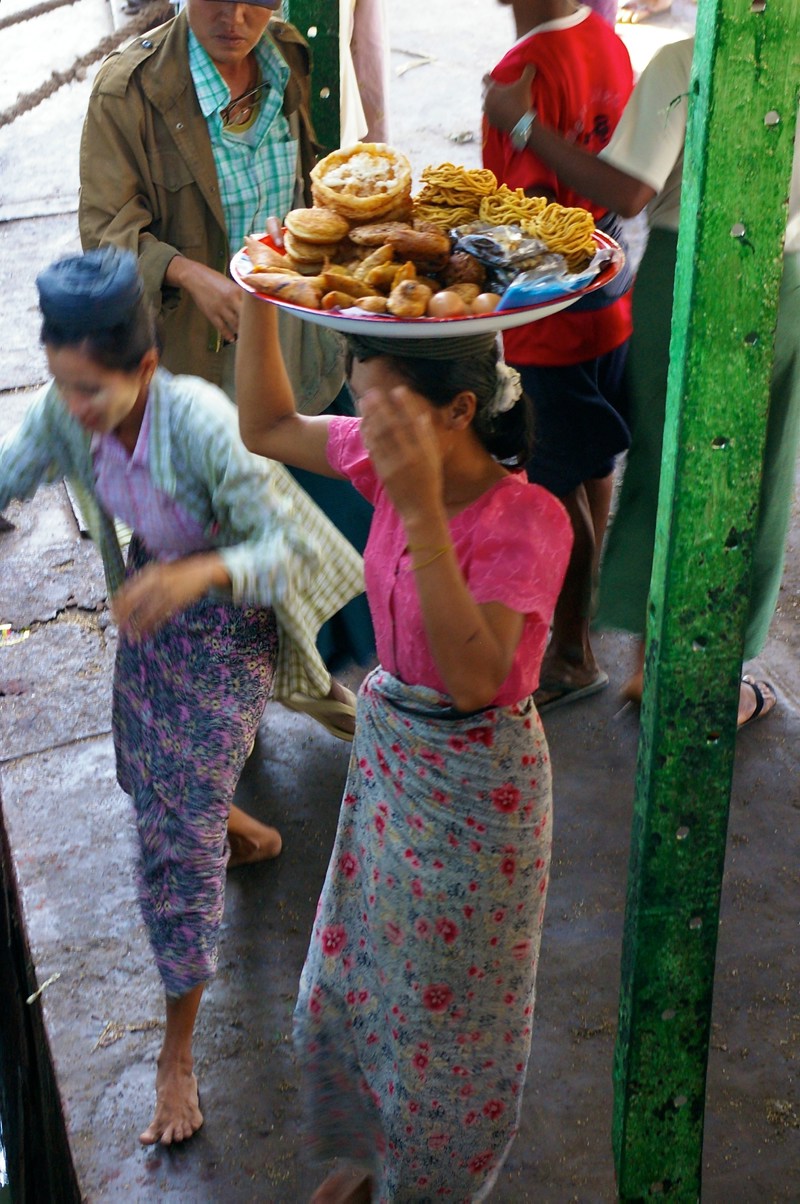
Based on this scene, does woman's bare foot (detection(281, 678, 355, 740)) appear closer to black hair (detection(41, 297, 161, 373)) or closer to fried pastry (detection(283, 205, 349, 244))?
black hair (detection(41, 297, 161, 373))

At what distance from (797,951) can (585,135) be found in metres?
2.08

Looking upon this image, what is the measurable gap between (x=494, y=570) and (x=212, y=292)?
58.9 inches

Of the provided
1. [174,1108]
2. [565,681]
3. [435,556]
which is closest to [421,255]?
[435,556]

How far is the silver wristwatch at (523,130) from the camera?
3.11 meters

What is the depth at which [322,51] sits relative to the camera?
10.4ft

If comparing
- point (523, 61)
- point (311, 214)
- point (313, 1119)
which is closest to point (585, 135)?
point (523, 61)

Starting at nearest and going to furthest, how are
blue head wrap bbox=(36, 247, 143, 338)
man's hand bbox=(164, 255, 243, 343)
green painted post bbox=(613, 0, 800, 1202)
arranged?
green painted post bbox=(613, 0, 800, 1202) < blue head wrap bbox=(36, 247, 143, 338) < man's hand bbox=(164, 255, 243, 343)

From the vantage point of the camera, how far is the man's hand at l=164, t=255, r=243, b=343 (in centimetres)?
308

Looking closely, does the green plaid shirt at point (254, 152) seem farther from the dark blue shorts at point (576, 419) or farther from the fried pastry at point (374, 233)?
the fried pastry at point (374, 233)

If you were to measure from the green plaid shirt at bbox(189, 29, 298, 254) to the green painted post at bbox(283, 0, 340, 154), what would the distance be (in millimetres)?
80

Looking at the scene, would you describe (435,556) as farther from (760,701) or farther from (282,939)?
(760,701)

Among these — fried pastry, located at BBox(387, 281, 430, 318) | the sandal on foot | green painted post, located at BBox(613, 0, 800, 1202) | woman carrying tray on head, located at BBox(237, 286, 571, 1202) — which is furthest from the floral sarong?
the sandal on foot

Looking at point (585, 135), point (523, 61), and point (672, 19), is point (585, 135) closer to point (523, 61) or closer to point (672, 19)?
point (523, 61)

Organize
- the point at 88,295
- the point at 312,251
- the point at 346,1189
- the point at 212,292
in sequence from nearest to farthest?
the point at 312,251, the point at 88,295, the point at 346,1189, the point at 212,292
